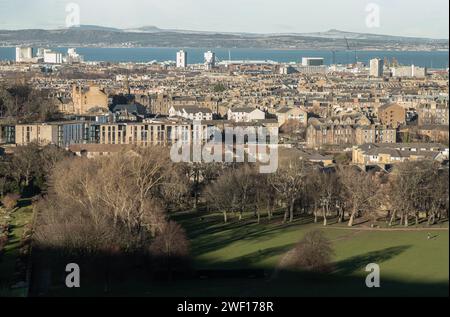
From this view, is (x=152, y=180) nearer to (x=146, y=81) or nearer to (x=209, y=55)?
(x=146, y=81)

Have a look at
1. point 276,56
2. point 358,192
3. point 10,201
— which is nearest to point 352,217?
point 358,192

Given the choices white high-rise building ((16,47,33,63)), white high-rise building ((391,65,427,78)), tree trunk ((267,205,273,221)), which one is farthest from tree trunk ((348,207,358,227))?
white high-rise building ((16,47,33,63))

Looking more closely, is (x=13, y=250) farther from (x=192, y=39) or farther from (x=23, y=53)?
(x=192, y=39)

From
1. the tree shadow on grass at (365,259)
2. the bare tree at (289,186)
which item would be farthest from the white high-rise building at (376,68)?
the tree shadow on grass at (365,259)

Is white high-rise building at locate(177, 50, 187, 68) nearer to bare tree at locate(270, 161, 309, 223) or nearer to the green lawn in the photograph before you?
the green lawn

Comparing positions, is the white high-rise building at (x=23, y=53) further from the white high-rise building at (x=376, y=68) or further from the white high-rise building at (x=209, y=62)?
the white high-rise building at (x=376, y=68)

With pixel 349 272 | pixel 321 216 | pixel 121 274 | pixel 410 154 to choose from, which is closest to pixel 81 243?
pixel 121 274
